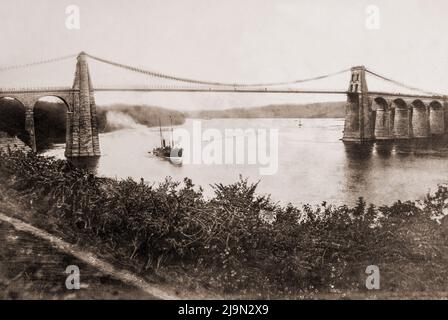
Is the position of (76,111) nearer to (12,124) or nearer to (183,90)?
(12,124)

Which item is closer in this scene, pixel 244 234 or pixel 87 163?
pixel 244 234

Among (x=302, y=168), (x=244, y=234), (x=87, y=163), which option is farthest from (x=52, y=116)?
(x=302, y=168)

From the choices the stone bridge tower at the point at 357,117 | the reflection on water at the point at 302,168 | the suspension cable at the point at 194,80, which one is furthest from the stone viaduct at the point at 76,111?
the stone bridge tower at the point at 357,117

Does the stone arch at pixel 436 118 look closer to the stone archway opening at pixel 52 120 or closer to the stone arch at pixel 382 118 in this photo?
the stone arch at pixel 382 118

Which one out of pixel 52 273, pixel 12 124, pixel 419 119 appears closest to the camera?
pixel 52 273

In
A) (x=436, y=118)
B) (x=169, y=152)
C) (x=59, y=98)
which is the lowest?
(x=169, y=152)

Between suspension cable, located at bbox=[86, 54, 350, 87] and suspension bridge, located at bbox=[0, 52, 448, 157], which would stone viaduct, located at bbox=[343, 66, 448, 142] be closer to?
suspension bridge, located at bbox=[0, 52, 448, 157]
